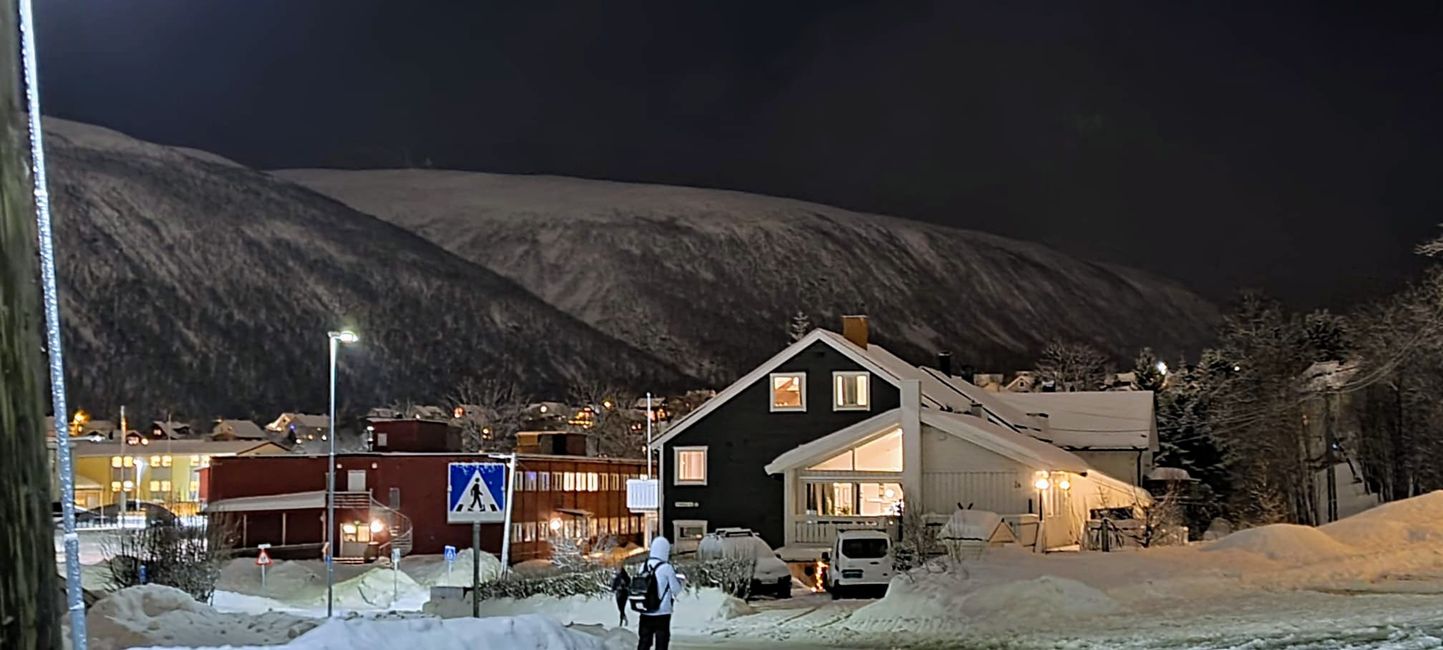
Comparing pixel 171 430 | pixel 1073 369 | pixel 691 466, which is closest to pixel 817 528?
pixel 691 466

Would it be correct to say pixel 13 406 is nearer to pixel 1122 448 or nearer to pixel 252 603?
pixel 252 603

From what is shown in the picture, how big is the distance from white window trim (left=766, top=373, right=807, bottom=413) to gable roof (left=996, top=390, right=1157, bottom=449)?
29.7 ft

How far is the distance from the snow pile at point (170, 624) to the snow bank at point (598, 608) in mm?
6756

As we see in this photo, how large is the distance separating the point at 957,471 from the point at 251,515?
38276mm

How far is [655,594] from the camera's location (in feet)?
47.8

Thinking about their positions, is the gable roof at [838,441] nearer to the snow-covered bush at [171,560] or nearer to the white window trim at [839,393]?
the white window trim at [839,393]

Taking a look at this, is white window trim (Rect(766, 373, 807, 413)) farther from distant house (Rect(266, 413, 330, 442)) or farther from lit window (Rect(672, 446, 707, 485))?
distant house (Rect(266, 413, 330, 442))

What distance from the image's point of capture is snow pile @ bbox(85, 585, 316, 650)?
15.4 m

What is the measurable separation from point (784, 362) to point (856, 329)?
3896 millimetres

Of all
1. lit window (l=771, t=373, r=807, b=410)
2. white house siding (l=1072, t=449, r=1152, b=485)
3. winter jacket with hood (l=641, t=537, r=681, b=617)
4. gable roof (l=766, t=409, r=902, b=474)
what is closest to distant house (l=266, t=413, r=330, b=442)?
lit window (l=771, t=373, r=807, b=410)

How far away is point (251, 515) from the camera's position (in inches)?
2662

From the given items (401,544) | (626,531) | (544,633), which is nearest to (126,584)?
(544,633)

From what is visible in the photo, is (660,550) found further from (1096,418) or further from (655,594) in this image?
(1096,418)

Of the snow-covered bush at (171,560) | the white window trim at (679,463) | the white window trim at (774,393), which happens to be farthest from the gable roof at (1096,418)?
the snow-covered bush at (171,560)
